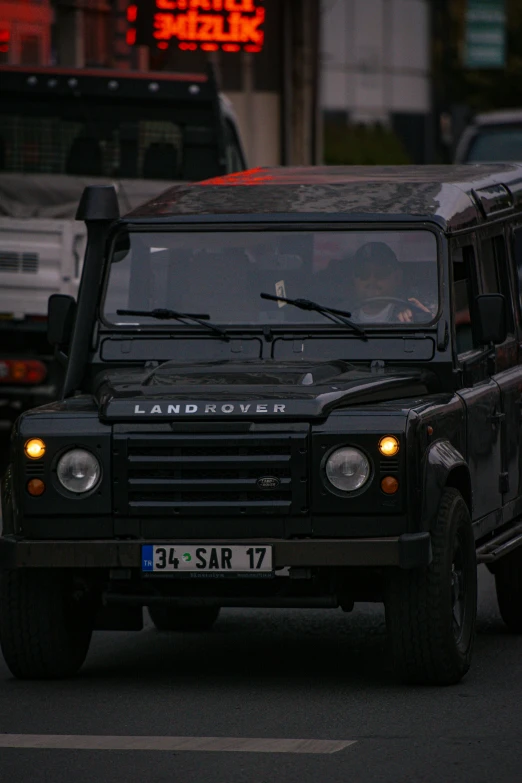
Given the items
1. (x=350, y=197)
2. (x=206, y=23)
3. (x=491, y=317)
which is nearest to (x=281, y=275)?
(x=350, y=197)

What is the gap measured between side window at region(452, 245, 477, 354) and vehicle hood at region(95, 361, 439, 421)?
0.42 metres

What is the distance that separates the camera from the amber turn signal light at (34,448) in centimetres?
841

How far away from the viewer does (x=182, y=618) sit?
1028 cm

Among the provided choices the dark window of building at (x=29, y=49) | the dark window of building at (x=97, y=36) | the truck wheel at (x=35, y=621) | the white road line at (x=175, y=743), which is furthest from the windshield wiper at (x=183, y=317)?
the dark window of building at (x=97, y=36)

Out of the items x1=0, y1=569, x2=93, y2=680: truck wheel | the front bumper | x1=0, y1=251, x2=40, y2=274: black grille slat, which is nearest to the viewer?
the front bumper

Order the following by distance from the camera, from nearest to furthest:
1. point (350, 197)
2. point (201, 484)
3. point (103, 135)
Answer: point (201, 484)
point (350, 197)
point (103, 135)

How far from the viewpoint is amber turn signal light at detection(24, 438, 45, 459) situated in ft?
27.6

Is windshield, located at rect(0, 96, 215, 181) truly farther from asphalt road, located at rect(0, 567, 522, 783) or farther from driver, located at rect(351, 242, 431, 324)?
driver, located at rect(351, 242, 431, 324)

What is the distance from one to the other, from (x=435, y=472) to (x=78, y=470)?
144 centimetres

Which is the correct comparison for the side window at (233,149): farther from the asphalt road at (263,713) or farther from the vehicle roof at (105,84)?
the asphalt road at (263,713)

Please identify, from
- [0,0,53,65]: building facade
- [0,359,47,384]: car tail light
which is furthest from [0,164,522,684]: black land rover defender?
[0,0,53,65]: building facade

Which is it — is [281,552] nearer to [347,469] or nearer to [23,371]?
[347,469]

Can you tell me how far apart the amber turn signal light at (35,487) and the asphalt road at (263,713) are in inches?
32.8

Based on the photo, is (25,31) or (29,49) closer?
(25,31)
